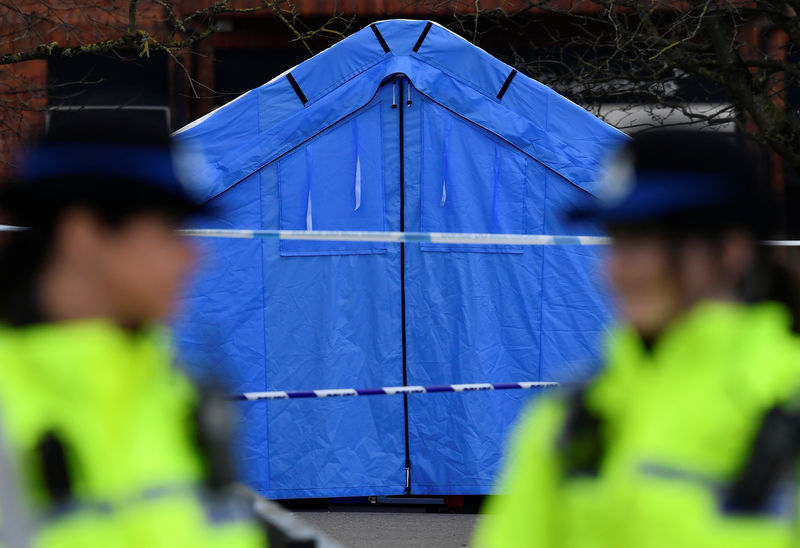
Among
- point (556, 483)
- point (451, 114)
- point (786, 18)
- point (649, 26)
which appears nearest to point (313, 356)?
point (451, 114)

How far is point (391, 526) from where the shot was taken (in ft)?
22.9

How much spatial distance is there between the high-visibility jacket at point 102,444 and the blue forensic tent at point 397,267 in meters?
5.41

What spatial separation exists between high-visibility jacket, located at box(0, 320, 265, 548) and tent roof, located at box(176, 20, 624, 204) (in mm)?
5312

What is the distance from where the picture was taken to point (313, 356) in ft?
22.5

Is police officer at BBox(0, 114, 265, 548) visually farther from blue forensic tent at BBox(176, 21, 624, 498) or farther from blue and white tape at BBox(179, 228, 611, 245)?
blue forensic tent at BBox(176, 21, 624, 498)

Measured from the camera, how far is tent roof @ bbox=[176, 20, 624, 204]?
22.0 ft

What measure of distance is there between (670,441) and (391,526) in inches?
225

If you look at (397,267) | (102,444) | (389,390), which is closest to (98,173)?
(102,444)

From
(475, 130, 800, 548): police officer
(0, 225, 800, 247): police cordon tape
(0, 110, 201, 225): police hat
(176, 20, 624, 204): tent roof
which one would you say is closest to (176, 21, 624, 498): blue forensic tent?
(176, 20, 624, 204): tent roof

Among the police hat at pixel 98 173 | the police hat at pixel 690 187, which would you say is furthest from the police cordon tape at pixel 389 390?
the police hat at pixel 98 173

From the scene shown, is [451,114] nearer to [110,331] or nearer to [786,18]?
[786,18]

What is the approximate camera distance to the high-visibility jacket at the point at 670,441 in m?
1.45

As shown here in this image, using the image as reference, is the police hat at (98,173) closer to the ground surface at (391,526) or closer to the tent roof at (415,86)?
the tent roof at (415,86)

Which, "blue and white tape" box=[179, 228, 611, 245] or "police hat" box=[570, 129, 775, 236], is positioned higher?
"police hat" box=[570, 129, 775, 236]
